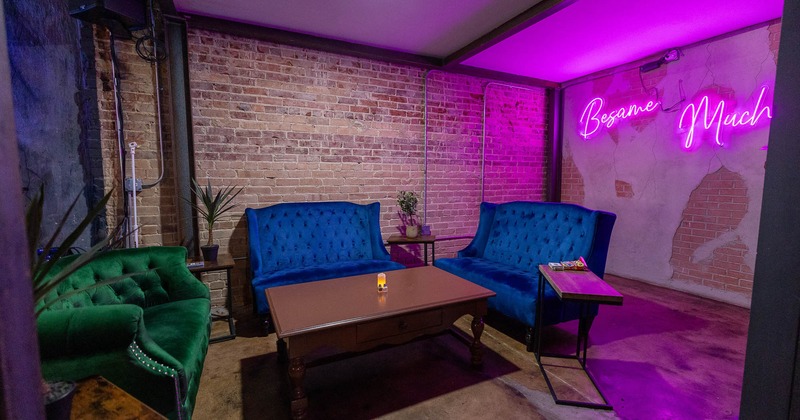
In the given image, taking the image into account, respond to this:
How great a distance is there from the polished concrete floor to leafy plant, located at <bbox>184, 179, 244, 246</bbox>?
109cm

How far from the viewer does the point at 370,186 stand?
14.1 feet

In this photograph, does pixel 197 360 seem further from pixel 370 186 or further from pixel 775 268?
pixel 370 186

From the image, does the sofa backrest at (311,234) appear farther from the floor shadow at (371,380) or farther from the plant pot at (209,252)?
the floor shadow at (371,380)

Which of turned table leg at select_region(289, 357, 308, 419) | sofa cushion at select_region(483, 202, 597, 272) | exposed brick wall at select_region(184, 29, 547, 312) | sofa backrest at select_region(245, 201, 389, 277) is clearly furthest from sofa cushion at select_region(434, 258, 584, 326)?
turned table leg at select_region(289, 357, 308, 419)

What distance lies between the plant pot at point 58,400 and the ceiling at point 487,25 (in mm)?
3106

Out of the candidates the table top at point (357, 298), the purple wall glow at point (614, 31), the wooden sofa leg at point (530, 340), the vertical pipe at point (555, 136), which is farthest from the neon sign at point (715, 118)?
the table top at point (357, 298)

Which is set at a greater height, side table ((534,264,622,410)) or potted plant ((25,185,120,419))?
potted plant ((25,185,120,419))

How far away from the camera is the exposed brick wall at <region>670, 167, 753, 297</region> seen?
3.60 meters

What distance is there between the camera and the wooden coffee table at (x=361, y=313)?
6.10 ft

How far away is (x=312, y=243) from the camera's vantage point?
3682 mm

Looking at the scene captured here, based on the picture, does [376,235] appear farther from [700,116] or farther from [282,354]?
[700,116]

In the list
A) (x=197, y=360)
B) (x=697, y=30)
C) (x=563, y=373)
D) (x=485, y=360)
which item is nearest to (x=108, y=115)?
(x=197, y=360)

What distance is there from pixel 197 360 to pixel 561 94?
593cm

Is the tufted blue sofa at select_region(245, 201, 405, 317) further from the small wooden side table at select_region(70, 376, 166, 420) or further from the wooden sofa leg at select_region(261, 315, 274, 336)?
the small wooden side table at select_region(70, 376, 166, 420)
